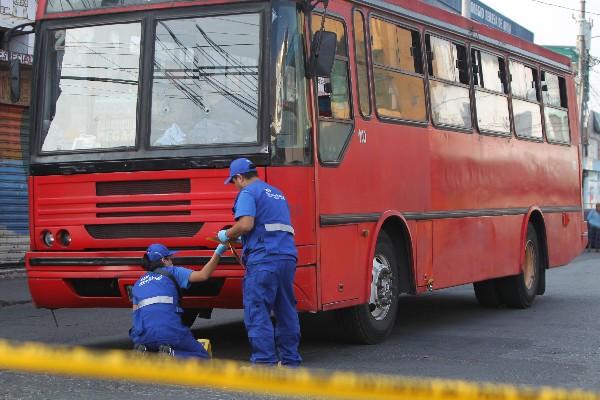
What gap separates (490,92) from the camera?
40.3 feet

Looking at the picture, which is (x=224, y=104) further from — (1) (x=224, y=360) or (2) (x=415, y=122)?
(2) (x=415, y=122)

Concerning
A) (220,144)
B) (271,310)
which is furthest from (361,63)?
(271,310)

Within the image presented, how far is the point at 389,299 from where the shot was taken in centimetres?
959

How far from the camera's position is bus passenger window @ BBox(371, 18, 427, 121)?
31.8 feet

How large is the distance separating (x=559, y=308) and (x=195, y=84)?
6.68 m

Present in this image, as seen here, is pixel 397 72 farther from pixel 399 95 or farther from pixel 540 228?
pixel 540 228

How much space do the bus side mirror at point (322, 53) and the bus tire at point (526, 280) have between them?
5474mm

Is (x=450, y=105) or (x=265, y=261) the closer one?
(x=265, y=261)

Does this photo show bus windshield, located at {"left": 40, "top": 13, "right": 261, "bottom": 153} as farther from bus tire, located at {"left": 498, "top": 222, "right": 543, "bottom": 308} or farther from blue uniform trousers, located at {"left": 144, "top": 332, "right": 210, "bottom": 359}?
bus tire, located at {"left": 498, "top": 222, "right": 543, "bottom": 308}

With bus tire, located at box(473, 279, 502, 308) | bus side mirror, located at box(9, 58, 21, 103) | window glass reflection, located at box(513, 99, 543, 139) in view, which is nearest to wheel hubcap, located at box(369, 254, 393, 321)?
bus side mirror, located at box(9, 58, 21, 103)

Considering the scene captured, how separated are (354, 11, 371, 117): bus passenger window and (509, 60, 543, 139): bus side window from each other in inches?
158

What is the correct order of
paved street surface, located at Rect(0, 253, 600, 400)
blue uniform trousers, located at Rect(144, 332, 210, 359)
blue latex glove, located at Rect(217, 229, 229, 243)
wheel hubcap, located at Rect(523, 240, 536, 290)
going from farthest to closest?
wheel hubcap, located at Rect(523, 240, 536, 290) → blue uniform trousers, located at Rect(144, 332, 210, 359) → blue latex glove, located at Rect(217, 229, 229, 243) → paved street surface, located at Rect(0, 253, 600, 400)

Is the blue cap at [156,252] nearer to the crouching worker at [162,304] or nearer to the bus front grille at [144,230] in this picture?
the crouching worker at [162,304]

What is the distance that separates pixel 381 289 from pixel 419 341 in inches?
29.7
